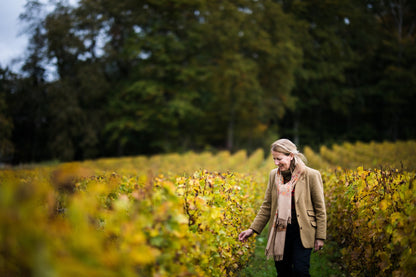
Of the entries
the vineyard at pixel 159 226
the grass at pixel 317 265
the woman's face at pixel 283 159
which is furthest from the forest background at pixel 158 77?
the woman's face at pixel 283 159

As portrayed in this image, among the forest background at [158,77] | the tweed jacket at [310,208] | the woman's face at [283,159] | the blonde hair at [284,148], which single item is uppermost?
the forest background at [158,77]

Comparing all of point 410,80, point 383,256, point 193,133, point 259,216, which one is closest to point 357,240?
point 383,256

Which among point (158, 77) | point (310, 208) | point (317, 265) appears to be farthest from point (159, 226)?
point (158, 77)

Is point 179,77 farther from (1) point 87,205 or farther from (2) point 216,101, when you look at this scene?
(1) point 87,205

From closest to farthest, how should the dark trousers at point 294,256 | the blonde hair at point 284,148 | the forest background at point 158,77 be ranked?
the dark trousers at point 294,256, the blonde hair at point 284,148, the forest background at point 158,77

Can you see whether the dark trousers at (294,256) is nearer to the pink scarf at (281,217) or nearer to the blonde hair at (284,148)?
the pink scarf at (281,217)

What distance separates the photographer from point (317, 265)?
16.6 feet

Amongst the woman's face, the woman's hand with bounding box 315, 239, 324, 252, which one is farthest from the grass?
the woman's face

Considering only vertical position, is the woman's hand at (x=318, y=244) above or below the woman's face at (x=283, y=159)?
below

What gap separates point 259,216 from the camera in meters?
3.26

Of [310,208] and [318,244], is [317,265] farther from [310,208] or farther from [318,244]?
[310,208]

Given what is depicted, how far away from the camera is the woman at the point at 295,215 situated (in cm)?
286

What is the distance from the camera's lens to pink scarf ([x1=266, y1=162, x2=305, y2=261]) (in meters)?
2.88

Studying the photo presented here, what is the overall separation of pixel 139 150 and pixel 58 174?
31248 millimetres
